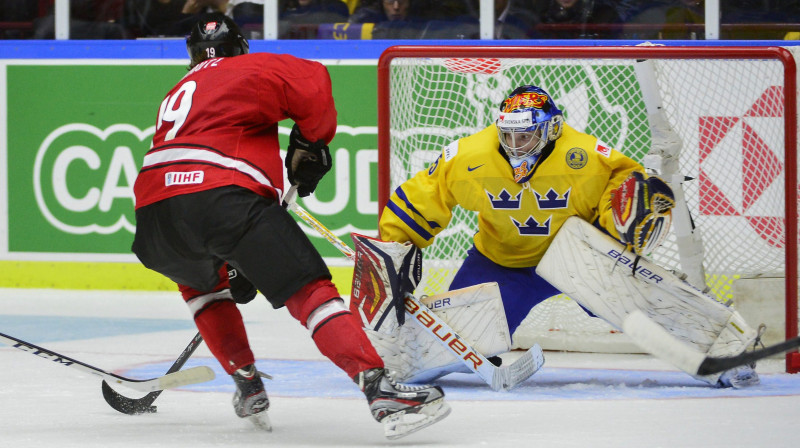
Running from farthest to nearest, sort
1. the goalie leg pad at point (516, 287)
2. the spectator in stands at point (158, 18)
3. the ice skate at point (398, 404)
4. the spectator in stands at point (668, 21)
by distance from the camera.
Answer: the spectator in stands at point (158, 18)
the spectator in stands at point (668, 21)
the goalie leg pad at point (516, 287)
the ice skate at point (398, 404)

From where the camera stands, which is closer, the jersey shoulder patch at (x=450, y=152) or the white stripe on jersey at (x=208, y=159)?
the white stripe on jersey at (x=208, y=159)

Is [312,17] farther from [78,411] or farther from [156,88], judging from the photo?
[78,411]

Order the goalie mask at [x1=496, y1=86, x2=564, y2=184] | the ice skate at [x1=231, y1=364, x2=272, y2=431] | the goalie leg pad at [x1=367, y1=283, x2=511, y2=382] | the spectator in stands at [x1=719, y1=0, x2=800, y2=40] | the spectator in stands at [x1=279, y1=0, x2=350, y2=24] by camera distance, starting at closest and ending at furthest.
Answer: the ice skate at [x1=231, y1=364, x2=272, y2=431]
the goalie mask at [x1=496, y1=86, x2=564, y2=184]
the goalie leg pad at [x1=367, y1=283, x2=511, y2=382]
the spectator in stands at [x1=719, y1=0, x2=800, y2=40]
the spectator in stands at [x1=279, y1=0, x2=350, y2=24]

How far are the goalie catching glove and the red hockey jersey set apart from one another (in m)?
0.91

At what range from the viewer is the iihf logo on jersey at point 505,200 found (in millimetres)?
3477

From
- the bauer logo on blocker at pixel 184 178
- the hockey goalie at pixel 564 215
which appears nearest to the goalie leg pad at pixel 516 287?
the hockey goalie at pixel 564 215

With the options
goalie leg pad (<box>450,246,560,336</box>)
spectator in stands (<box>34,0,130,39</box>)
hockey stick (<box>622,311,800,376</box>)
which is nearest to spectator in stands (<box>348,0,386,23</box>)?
spectator in stands (<box>34,0,130,39</box>)

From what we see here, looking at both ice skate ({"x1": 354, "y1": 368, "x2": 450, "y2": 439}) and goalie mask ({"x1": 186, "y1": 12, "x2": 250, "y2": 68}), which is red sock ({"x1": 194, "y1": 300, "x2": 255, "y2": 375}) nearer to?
ice skate ({"x1": 354, "y1": 368, "x2": 450, "y2": 439})

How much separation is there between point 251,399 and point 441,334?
0.78 m

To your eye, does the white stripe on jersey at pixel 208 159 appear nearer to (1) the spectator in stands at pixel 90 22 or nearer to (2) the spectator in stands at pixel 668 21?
(2) the spectator in stands at pixel 668 21

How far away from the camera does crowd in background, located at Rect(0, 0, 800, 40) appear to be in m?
5.26

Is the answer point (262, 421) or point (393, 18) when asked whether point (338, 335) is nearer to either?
point (262, 421)

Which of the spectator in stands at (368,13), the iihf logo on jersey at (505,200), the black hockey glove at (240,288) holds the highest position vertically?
the spectator in stands at (368,13)

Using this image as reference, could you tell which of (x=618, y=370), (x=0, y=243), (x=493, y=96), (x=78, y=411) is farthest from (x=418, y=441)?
(x=0, y=243)
